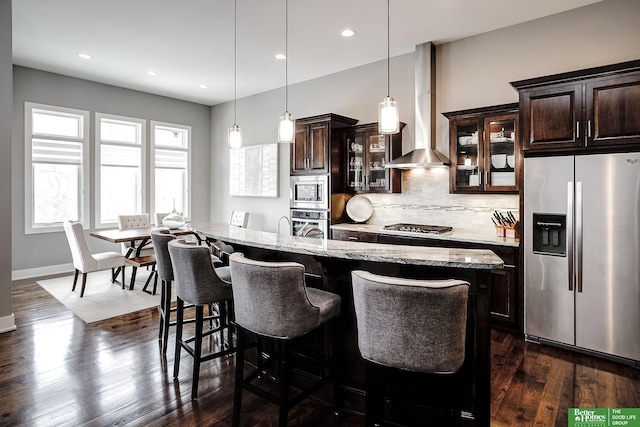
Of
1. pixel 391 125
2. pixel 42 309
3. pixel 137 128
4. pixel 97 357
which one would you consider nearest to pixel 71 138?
pixel 137 128

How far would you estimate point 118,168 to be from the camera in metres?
6.58

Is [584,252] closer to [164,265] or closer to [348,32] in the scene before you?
[348,32]

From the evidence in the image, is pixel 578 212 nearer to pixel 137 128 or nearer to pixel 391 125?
pixel 391 125

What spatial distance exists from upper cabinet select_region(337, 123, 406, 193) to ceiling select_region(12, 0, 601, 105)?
3.53ft

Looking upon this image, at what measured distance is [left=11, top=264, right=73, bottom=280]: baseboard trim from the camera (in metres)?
5.50

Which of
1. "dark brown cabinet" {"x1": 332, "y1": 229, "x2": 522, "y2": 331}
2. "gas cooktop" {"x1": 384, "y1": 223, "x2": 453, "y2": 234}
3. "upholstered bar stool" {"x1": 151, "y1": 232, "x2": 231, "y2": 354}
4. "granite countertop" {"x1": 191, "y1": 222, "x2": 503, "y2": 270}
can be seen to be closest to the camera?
"granite countertop" {"x1": 191, "y1": 222, "x2": 503, "y2": 270}

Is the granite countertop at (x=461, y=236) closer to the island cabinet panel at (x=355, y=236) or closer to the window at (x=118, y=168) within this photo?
the island cabinet panel at (x=355, y=236)

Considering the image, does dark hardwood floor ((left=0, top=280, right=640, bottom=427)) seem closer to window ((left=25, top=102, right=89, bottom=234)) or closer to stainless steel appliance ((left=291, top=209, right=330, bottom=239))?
stainless steel appliance ((left=291, top=209, right=330, bottom=239))

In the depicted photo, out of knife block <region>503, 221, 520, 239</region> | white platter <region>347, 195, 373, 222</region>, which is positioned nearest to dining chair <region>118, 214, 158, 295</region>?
white platter <region>347, 195, 373, 222</region>

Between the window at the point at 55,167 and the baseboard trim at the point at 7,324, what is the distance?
8.62ft

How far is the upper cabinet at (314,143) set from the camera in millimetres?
5035

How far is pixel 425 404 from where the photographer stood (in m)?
2.05

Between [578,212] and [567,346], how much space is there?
3.93ft

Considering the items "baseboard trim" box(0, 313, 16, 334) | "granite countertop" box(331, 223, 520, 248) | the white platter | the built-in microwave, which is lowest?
"baseboard trim" box(0, 313, 16, 334)
